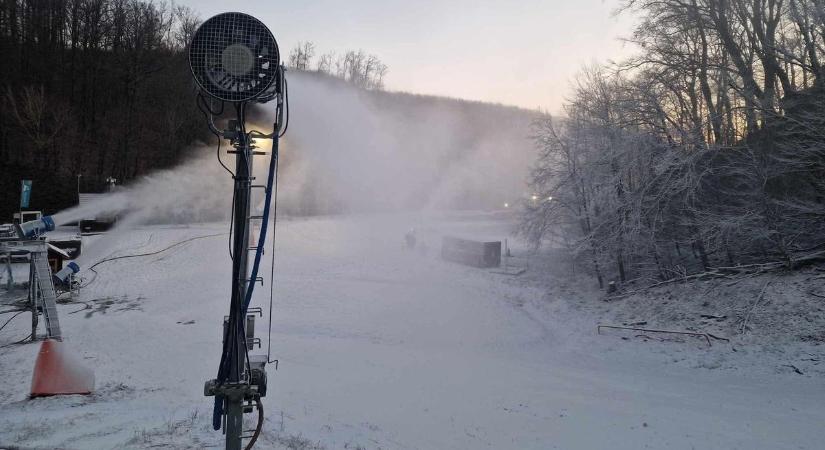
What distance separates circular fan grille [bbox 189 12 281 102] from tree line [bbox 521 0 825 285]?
18598 millimetres

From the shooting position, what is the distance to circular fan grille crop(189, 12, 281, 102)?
4.20m

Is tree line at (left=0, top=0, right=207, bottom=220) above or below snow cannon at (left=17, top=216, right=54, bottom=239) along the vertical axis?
above

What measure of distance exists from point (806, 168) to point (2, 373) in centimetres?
2412

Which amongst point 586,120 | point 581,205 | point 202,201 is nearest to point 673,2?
point 586,120

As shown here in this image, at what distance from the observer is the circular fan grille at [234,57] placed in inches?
166

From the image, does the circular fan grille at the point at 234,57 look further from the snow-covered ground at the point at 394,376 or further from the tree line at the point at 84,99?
the tree line at the point at 84,99

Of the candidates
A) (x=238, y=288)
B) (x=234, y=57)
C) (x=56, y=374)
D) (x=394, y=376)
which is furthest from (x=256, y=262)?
(x=394, y=376)

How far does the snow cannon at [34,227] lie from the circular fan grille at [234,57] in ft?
24.4

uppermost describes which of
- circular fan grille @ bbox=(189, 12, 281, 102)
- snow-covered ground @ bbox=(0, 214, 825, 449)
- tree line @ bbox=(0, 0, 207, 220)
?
tree line @ bbox=(0, 0, 207, 220)

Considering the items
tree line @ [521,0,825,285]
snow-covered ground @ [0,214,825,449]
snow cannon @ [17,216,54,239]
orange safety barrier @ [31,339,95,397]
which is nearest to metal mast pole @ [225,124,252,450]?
snow-covered ground @ [0,214,825,449]

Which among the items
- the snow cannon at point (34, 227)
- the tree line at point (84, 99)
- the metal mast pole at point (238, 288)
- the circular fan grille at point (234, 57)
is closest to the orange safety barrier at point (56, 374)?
the snow cannon at point (34, 227)

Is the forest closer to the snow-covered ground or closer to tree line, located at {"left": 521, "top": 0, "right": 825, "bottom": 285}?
the snow-covered ground

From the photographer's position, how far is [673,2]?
2161cm

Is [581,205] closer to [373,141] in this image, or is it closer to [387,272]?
[387,272]
